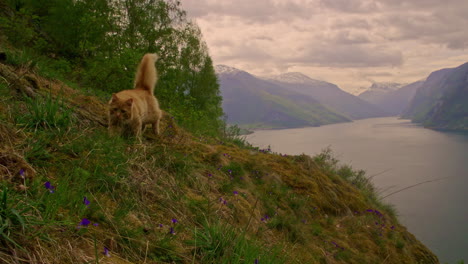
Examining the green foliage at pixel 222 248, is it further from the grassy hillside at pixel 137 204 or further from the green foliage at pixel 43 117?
the green foliage at pixel 43 117

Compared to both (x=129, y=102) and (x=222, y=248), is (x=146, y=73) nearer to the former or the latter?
(x=129, y=102)

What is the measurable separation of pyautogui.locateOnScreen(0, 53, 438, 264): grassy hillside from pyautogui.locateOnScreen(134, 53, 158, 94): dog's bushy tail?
0.98 metres

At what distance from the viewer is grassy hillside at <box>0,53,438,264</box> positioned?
182 centimetres

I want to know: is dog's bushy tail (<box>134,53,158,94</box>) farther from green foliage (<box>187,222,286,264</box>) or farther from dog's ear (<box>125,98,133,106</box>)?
green foliage (<box>187,222,286,264</box>)

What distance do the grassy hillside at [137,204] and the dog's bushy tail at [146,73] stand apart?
0.98m

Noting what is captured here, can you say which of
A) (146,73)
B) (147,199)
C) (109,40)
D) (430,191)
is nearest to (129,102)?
(146,73)

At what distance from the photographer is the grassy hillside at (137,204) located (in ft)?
5.98

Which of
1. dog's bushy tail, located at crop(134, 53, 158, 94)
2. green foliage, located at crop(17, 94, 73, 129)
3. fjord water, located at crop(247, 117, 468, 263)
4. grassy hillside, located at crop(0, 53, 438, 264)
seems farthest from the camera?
fjord water, located at crop(247, 117, 468, 263)

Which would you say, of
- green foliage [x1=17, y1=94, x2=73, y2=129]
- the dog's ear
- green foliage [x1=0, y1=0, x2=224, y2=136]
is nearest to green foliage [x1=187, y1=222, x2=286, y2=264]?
green foliage [x1=17, y1=94, x2=73, y2=129]

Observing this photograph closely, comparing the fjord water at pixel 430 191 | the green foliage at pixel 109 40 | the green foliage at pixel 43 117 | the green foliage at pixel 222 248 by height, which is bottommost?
the fjord water at pixel 430 191

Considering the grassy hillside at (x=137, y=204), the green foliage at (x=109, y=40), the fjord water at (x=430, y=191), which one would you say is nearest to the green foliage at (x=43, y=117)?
the grassy hillside at (x=137, y=204)

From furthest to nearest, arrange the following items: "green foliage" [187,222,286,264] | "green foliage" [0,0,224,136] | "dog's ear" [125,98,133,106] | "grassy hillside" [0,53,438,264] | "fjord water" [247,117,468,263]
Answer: "fjord water" [247,117,468,263] < "green foliage" [0,0,224,136] < "dog's ear" [125,98,133,106] < "green foliage" [187,222,286,264] < "grassy hillside" [0,53,438,264]

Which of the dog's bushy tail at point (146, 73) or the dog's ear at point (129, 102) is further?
the dog's bushy tail at point (146, 73)

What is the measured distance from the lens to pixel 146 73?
6.16 m
